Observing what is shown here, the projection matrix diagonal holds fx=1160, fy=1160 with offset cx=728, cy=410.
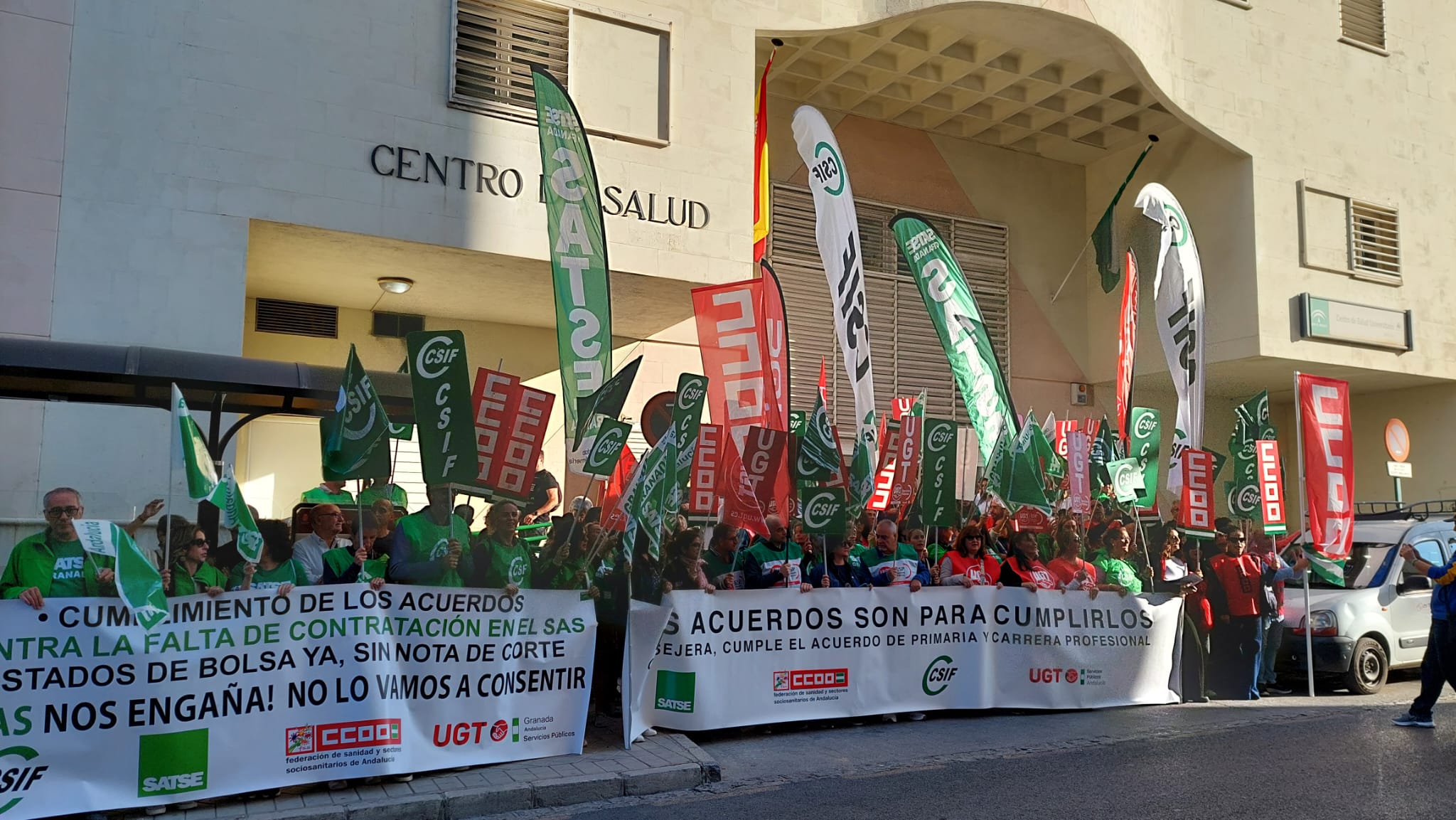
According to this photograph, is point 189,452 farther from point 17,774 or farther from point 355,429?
point 17,774

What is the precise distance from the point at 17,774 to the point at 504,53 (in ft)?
32.0

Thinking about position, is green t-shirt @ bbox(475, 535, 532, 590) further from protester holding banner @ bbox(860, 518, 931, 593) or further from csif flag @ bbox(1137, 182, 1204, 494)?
csif flag @ bbox(1137, 182, 1204, 494)

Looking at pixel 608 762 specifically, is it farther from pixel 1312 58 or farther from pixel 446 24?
pixel 1312 58

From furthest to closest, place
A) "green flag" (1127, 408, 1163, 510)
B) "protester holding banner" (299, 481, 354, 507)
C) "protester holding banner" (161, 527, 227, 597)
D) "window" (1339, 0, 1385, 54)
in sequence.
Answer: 1. "window" (1339, 0, 1385, 54)
2. "green flag" (1127, 408, 1163, 510)
3. "protester holding banner" (299, 481, 354, 507)
4. "protester holding banner" (161, 527, 227, 597)

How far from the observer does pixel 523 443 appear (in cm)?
838

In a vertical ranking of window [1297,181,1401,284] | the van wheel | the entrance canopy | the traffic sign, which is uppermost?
window [1297,181,1401,284]

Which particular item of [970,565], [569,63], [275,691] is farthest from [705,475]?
[569,63]

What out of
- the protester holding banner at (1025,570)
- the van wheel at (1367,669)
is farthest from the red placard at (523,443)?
the van wheel at (1367,669)

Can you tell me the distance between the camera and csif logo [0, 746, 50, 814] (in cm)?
625

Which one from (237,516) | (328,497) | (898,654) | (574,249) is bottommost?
(898,654)

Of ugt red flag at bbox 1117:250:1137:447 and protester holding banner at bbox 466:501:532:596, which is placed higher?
ugt red flag at bbox 1117:250:1137:447

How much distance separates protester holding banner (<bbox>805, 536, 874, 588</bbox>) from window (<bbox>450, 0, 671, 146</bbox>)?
653 cm

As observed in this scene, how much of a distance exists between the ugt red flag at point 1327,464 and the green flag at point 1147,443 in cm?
165

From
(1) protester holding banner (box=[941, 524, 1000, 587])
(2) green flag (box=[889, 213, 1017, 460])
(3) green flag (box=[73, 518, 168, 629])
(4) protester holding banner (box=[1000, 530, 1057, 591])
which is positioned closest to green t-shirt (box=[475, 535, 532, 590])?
(3) green flag (box=[73, 518, 168, 629])
